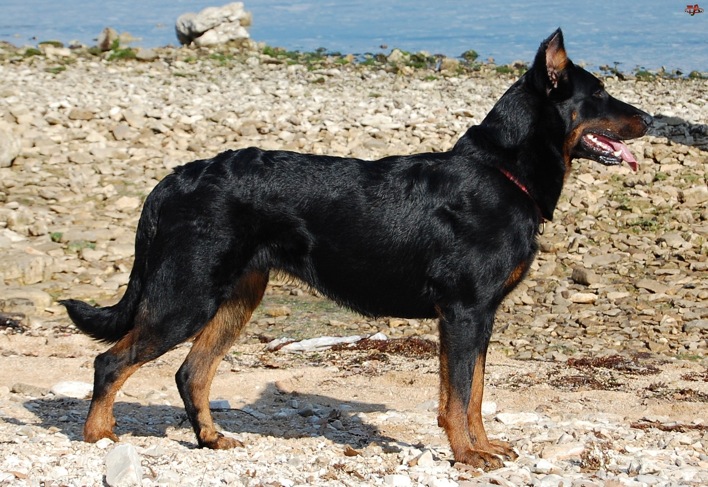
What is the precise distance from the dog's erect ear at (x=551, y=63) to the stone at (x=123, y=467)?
2984 millimetres

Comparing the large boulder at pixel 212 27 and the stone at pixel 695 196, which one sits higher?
the large boulder at pixel 212 27

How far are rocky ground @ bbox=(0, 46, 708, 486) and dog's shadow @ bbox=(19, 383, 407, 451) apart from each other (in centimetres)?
2

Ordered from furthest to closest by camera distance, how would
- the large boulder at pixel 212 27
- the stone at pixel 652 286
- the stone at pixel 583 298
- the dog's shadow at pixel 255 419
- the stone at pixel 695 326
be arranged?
the large boulder at pixel 212 27
the stone at pixel 652 286
the stone at pixel 583 298
the stone at pixel 695 326
the dog's shadow at pixel 255 419

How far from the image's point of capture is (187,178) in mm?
5812

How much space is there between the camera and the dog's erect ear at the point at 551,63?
18.9 ft

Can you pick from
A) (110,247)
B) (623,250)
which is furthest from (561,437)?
(110,247)

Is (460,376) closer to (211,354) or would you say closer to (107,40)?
(211,354)

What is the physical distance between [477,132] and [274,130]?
30.6 ft

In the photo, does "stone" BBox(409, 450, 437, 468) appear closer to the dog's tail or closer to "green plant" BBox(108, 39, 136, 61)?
the dog's tail

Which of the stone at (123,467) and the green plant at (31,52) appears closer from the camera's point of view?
the stone at (123,467)

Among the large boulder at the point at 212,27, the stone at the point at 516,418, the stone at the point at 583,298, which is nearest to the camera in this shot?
the stone at the point at 516,418

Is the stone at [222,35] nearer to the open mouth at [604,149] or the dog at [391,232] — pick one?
the dog at [391,232]

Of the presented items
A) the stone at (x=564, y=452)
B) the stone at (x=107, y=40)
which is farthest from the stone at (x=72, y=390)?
the stone at (x=107, y=40)

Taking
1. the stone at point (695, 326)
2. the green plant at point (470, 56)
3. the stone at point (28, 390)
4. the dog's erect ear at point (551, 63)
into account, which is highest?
the dog's erect ear at point (551, 63)
